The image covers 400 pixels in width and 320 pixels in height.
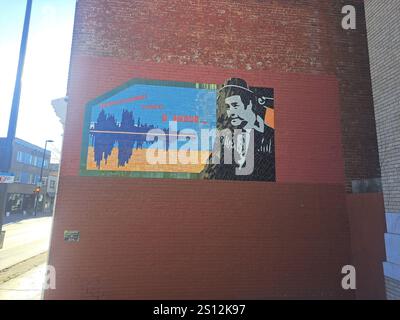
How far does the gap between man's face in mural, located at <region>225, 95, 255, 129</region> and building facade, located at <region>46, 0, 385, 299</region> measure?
7cm

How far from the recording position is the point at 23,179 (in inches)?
1849

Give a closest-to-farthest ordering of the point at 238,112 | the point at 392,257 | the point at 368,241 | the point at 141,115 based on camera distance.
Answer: the point at 392,257
the point at 368,241
the point at 141,115
the point at 238,112

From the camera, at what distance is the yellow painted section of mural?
772 centimetres

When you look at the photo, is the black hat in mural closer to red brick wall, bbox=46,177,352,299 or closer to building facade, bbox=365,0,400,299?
red brick wall, bbox=46,177,352,299

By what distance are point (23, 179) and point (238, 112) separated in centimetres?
4708

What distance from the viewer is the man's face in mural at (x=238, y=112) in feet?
27.4

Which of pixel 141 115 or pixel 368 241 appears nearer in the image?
pixel 368 241

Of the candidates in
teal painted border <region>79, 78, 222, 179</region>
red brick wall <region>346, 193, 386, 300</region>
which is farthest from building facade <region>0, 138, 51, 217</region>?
red brick wall <region>346, 193, 386, 300</region>

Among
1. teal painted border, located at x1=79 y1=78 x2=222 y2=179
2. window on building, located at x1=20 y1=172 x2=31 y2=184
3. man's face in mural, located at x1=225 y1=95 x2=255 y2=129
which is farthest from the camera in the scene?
window on building, located at x1=20 y1=172 x2=31 y2=184

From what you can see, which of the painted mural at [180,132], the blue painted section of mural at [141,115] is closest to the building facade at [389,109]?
the painted mural at [180,132]

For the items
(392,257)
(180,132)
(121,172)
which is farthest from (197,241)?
(392,257)

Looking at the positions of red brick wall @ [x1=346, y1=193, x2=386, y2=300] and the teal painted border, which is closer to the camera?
red brick wall @ [x1=346, y1=193, x2=386, y2=300]

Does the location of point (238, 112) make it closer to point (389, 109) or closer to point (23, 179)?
point (389, 109)
